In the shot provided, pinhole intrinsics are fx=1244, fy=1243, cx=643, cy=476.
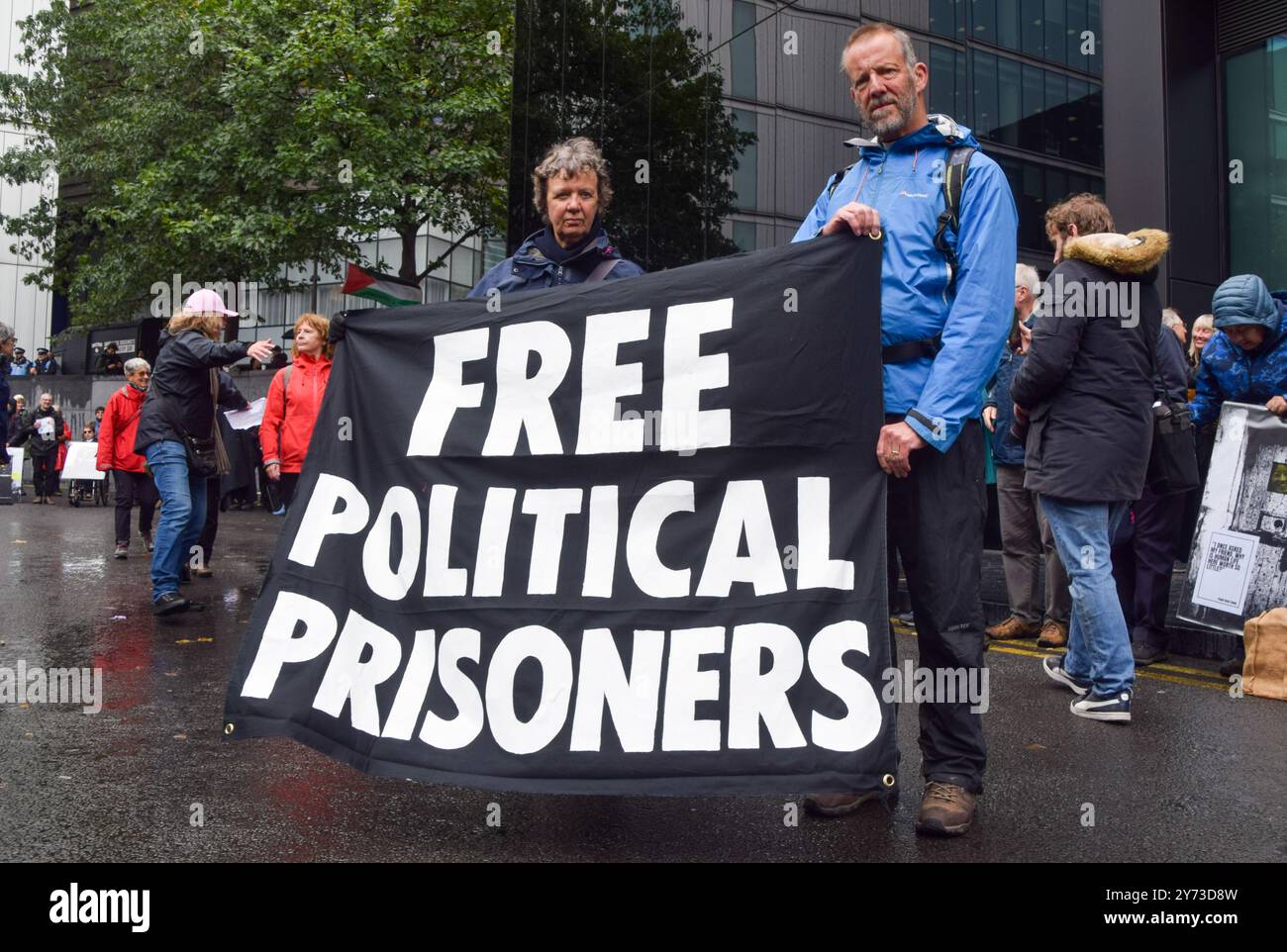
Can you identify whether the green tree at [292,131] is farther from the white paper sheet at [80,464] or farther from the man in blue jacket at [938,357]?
the man in blue jacket at [938,357]

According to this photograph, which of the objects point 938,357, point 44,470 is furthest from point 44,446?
point 938,357

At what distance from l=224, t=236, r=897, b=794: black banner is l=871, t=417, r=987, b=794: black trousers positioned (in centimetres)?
23

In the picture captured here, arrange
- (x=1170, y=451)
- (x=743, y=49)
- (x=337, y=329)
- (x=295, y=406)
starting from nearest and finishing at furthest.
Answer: (x=337, y=329) < (x=1170, y=451) < (x=295, y=406) < (x=743, y=49)

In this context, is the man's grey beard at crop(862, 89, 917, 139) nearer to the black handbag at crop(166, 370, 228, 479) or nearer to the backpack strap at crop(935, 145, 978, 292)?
the backpack strap at crop(935, 145, 978, 292)

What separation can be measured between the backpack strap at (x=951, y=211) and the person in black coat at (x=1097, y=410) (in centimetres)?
175

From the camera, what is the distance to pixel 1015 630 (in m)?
7.36

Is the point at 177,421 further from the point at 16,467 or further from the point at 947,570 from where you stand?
the point at 16,467

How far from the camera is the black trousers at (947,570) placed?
3.57 m

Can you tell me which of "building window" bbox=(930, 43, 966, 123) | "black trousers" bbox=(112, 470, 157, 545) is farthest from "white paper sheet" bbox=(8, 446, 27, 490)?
"building window" bbox=(930, 43, 966, 123)

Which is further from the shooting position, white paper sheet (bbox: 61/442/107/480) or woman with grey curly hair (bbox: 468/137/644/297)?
white paper sheet (bbox: 61/442/107/480)

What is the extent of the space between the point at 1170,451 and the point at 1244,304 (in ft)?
2.63

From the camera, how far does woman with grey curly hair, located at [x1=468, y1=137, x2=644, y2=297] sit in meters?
4.23

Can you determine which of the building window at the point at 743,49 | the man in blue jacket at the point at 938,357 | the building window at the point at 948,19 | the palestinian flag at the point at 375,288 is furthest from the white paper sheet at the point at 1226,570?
the building window at the point at 743,49

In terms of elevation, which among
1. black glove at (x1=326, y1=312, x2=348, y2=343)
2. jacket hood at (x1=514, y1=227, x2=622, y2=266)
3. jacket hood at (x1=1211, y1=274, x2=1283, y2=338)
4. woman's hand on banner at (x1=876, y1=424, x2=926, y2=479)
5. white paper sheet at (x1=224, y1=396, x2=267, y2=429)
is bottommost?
woman's hand on banner at (x1=876, y1=424, x2=926, y2=479)
